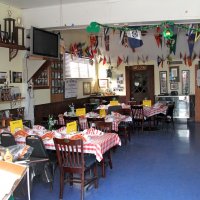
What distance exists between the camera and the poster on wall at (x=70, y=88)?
8.98 metres

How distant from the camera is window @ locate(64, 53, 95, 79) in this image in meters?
9.14

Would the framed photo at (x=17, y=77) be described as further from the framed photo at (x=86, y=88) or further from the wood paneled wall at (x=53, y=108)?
the framed photo at (x=86, y=88)

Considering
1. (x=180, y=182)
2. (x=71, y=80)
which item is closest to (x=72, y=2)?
(x=71, y=80)

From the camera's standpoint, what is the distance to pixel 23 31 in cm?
670

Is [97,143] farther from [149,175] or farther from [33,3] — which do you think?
[33,3]

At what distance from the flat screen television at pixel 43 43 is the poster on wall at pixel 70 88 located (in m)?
2.06

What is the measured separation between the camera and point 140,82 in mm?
11469

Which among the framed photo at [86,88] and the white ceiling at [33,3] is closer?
the white ceiling at [33,3]

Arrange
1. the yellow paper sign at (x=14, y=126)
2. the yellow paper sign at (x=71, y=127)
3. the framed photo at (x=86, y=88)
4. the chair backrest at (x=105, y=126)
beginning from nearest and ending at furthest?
1. the yellow paper sign at (x=71, y=127)
2. the yellow paper sign at (x=14, y=126)
3. the chair backrest at (x=105, y=126)
4. the framed photo at (x=86, y=88)

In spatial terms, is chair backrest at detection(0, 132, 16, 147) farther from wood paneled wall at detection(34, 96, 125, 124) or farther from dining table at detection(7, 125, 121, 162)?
wood paneled wall at detection(34, 96, 125, 124)

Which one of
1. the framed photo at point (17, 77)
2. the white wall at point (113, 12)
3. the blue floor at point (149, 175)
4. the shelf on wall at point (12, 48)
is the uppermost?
the white wall at point (113, 12)

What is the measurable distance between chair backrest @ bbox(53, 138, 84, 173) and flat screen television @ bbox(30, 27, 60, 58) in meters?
2.85

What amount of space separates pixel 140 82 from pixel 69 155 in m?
7.96

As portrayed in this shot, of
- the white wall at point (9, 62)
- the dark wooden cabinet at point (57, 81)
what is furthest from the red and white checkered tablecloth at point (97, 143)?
the dark wooden cabinet at point (57, 81)
